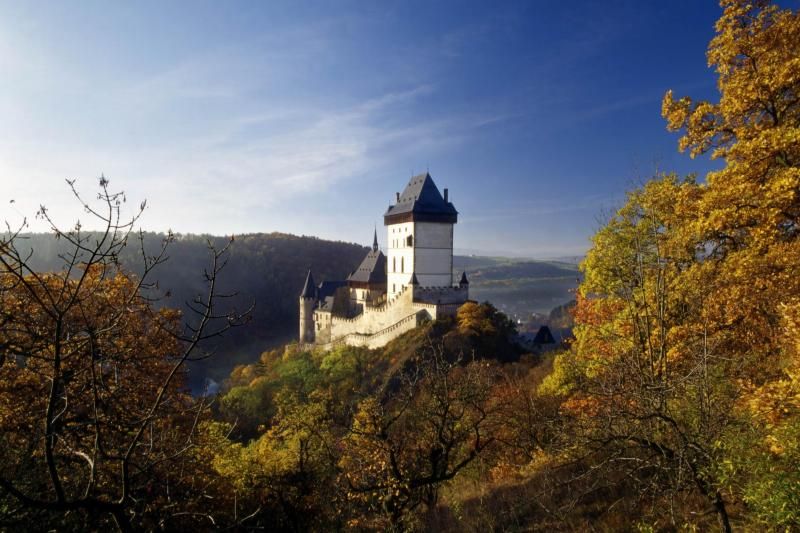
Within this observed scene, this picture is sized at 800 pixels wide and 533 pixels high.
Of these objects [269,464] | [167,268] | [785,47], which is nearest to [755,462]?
[785,47]

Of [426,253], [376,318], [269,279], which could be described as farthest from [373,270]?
[269,279]

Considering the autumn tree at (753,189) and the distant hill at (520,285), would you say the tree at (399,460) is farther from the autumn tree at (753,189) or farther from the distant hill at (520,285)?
the distant hill at (520,285)

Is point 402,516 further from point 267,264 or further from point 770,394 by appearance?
point 267,264

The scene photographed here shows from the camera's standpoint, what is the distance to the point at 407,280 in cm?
3831

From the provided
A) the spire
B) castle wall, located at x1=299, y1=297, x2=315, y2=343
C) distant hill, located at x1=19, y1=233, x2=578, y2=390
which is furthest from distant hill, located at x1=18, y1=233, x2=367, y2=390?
the spire

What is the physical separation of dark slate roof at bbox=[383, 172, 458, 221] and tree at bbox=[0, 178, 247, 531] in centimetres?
2755

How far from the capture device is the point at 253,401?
33.9 metres

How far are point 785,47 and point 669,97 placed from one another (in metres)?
2.18

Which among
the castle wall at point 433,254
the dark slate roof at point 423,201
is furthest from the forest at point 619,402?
the dark slate roof at point 423,201

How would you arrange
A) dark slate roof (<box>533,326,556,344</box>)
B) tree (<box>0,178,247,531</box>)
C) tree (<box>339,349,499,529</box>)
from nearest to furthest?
tree (<box>0,178,247,531</box>) → tree (<box>339,349,499,529</box>) → dark slate roof (<box>533,326,556,344</box>)

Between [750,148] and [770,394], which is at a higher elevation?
[750,148]

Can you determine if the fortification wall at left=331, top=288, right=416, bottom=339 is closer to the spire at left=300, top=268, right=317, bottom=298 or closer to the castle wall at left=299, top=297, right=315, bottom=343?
the castle wall at left=299, top=297, right=315, bottom=343

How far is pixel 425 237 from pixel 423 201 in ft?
10.6

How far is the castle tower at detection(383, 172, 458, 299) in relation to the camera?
37.8 m
